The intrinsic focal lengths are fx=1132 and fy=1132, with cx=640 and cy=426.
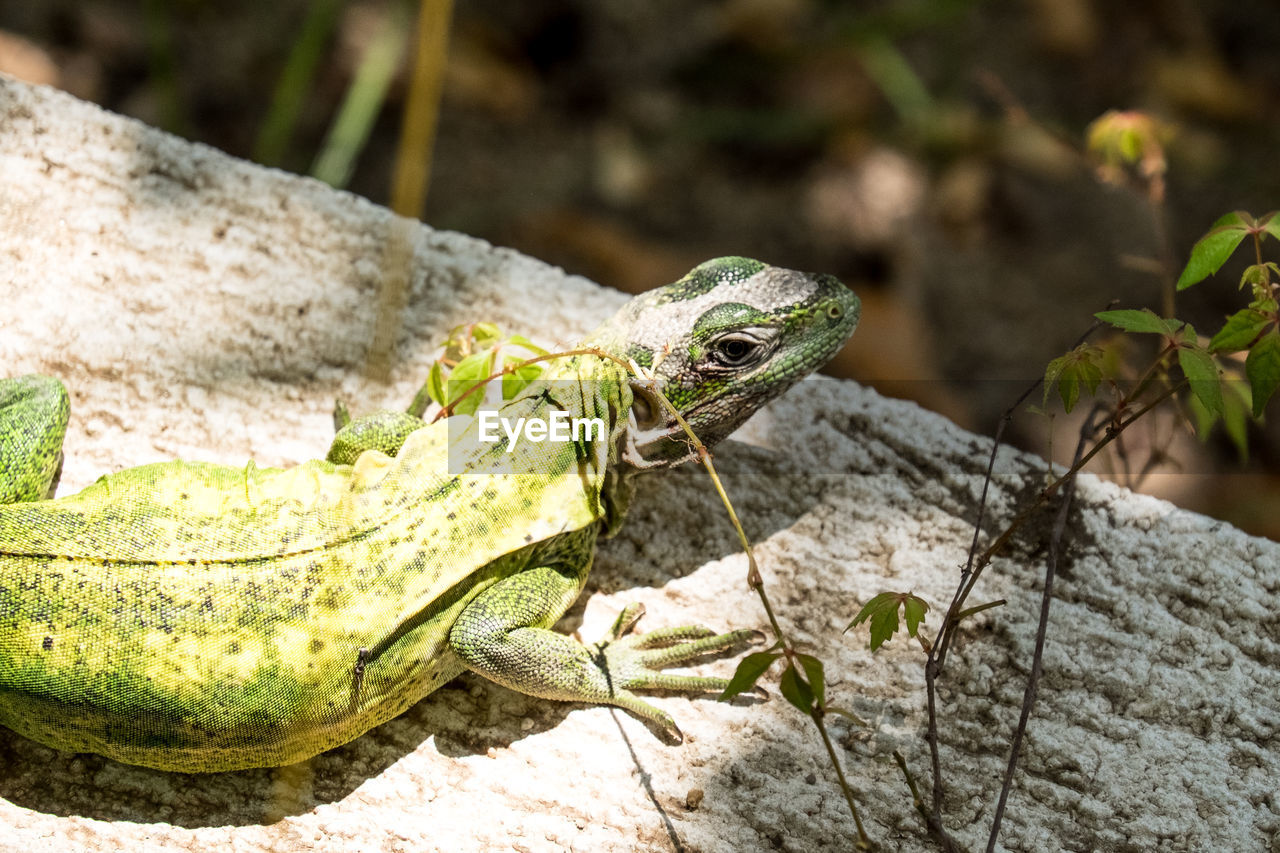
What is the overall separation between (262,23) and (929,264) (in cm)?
462

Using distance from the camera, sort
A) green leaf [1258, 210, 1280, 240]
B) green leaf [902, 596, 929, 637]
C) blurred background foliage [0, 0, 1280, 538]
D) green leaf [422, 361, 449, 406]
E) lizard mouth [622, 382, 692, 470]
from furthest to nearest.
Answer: blurred background foliage [0, 0, 1280, 538] < green leaf [422, 361, 449, 406] < lizard mouth [622, 382, 692, 470] < green leaf [902, 596, 929, 637] < green leaf [1258, 210, 1280, 240]

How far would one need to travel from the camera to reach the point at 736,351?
3932 mm

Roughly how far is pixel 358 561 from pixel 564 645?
2.40ft

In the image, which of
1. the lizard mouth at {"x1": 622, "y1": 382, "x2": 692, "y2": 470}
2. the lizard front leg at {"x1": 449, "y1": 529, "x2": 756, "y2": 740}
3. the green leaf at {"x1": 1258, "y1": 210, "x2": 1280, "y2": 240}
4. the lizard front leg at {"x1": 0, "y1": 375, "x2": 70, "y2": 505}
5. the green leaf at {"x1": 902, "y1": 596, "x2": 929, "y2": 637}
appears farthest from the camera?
the lizard mouth at {"x1": 622, "y1": 382, "x2": 692, "y2": 470}

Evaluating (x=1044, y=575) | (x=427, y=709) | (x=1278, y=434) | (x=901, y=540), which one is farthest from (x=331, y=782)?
(x=1278, y=434)

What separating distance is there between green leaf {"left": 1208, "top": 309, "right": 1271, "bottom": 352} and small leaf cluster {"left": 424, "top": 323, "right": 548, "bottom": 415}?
2091 millimetres

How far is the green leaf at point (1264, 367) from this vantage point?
9.75 ft

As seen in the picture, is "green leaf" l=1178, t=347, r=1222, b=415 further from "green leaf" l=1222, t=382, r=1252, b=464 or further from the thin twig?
"green leaf" l=1222, t=382, r=1252, b=464

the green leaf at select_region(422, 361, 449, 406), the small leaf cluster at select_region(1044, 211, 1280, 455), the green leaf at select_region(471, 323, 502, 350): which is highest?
the small leaf cluster at select_region(1044, 211, 1280, 455)

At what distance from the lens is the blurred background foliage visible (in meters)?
6.75

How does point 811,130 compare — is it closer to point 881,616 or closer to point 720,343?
point 720,343

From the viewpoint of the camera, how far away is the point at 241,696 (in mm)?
3363

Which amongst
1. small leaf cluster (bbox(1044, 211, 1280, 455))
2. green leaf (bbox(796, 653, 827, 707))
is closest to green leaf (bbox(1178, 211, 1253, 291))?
small leaf cluster (bbox(1044, 211, 1280, 455))

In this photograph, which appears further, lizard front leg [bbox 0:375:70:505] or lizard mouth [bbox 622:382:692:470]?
lizard mouth [bbox 622:382:692:470]
